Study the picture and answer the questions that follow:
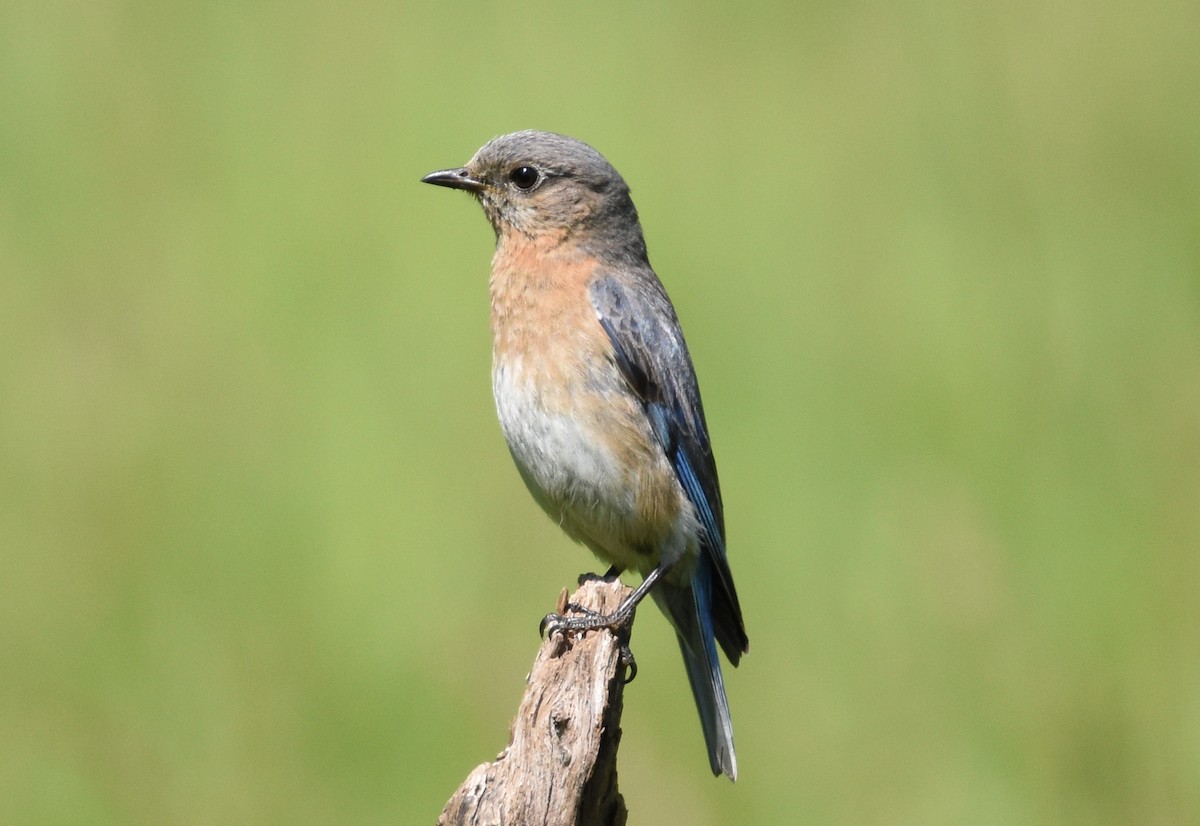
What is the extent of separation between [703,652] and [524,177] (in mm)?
1843

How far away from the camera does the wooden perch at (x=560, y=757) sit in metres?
3.45

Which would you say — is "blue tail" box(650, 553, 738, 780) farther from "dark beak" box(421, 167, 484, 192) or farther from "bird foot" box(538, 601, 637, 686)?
"dark beak" box(421, 167, 484, 192)

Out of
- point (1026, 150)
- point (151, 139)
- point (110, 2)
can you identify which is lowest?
point (1026, 150)

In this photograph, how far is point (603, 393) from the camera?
4.66 m

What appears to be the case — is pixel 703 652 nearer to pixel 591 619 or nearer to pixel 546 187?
pixel 591 619

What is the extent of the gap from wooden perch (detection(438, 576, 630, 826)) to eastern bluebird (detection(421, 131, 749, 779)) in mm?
446

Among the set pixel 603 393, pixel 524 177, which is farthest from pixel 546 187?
pixel 603 393

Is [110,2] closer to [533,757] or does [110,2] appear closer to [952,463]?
[952,463]

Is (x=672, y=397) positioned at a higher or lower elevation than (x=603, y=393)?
lower

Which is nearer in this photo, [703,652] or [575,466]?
[575,466]

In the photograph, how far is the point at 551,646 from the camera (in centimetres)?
405

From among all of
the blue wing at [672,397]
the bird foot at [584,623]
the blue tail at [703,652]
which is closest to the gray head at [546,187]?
the blue wing at [672,397]

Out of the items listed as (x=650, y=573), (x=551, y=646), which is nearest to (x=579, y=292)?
(x=650, y=573)

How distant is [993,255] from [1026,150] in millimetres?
563
